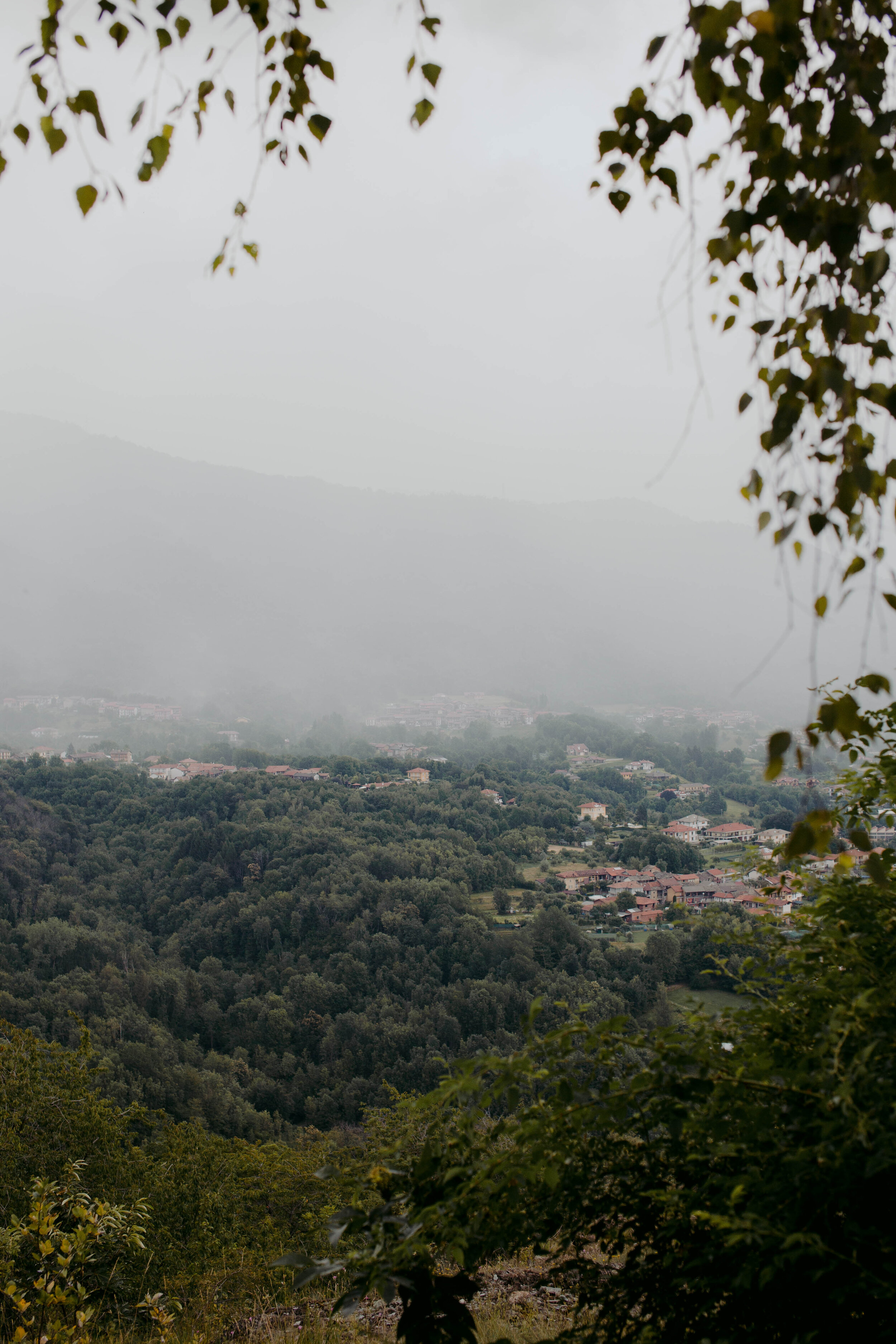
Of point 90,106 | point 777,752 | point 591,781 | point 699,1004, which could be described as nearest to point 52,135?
point 90,106

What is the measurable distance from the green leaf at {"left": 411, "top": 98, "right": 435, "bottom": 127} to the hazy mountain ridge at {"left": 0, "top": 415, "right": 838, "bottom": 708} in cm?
7880

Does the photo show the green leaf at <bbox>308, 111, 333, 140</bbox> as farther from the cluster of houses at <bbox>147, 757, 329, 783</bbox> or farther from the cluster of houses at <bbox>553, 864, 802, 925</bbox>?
the cluster of houses at <bbox>147, 757, 329, 783</bbox>

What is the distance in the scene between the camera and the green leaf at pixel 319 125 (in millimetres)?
1536

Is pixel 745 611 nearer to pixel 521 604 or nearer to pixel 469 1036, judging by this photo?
pixel 521 604

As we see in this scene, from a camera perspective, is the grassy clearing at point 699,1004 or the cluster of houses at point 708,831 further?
the cluster of houses at point 708,831

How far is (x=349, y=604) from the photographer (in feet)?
526

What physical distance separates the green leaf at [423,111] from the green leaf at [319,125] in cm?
19

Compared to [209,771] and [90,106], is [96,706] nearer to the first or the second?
[209,771]

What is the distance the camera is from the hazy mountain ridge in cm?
11856

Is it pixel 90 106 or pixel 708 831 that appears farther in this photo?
pixel 708 831

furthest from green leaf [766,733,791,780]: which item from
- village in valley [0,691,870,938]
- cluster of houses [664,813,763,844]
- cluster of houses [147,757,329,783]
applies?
cluster of houses [147,757,329,783]

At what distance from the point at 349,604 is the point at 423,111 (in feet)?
528

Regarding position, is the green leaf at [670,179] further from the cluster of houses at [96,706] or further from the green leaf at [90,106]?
the cluster of houses at [96,706]

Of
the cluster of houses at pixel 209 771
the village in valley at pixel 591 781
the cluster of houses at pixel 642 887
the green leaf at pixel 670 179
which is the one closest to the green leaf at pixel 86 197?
the green leaf at pixel 670 179
